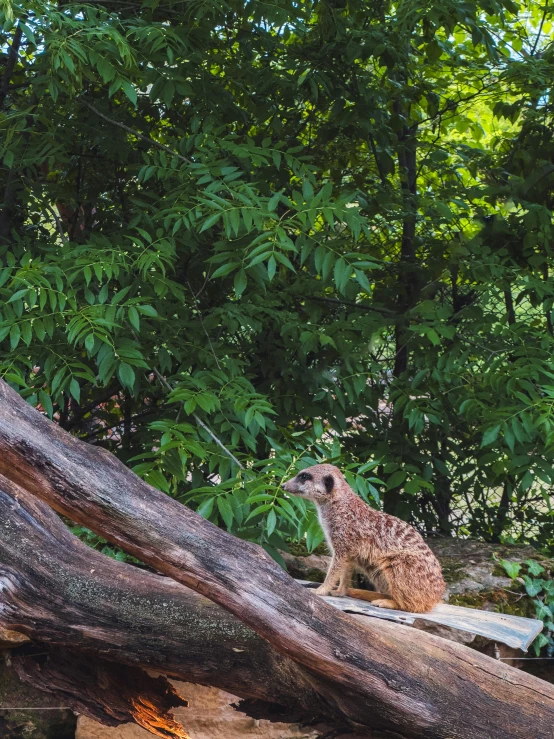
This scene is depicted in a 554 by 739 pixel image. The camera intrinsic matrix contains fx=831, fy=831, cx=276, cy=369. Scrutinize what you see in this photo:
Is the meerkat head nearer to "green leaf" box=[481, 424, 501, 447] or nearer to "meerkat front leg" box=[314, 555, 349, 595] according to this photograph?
"meerkat front leg" box=[314, 555, 349, 595]

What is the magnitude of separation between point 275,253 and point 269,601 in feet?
4.62

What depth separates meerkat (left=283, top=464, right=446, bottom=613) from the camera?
134 inches

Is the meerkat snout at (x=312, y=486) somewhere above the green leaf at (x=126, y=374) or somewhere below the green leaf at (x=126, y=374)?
below

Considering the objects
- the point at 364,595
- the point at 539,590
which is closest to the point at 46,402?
the point at 364,595

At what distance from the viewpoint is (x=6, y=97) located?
459 centimetres

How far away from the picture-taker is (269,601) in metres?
2.42

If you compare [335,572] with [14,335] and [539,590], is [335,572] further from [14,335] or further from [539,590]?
[14,335]

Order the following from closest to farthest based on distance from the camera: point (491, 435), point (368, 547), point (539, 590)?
1. point (368, 547)
2. point (491, 435)
3. point (539, 590)

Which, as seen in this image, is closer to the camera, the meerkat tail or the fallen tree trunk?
the fallen tree trunk

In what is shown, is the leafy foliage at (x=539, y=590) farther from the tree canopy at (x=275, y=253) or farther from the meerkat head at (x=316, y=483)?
the meerkat head at (x=316, y=483)

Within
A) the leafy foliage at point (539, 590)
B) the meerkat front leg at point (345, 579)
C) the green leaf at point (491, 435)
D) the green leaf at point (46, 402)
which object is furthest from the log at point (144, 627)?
the leafy foliage at point (539, 590)

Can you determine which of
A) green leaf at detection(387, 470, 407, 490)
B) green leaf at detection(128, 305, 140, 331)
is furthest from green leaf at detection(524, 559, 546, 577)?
green leaf at detection(128, 305, 140, 331)

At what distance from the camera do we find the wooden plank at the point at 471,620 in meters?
3.12

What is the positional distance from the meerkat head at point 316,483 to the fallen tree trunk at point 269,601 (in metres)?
0.89
